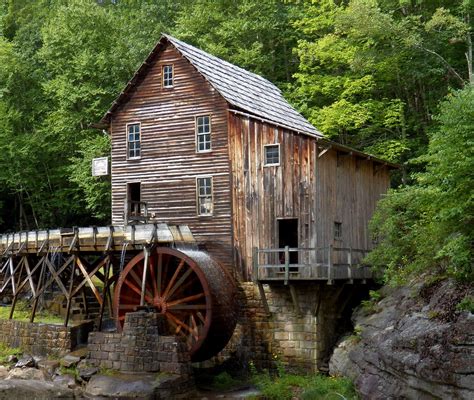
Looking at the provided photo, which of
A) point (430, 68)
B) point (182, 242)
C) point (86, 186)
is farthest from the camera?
point (86, 186)

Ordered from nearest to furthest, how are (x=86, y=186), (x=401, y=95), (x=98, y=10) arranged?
(x=401, y=95) < (x=86, y=186) < (x=98, y=10)

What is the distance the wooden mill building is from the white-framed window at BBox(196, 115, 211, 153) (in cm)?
3

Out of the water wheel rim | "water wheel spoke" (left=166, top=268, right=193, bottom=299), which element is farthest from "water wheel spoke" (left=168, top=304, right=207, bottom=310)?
"water wheel spoke" (left=166, top=268, right=193, bottom=299)

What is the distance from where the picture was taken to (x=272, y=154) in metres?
18.7

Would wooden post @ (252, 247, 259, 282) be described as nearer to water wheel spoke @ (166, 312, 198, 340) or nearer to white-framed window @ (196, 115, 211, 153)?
water wheel spoke @ (166, 312, 198, 340)

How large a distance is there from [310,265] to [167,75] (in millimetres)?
8027

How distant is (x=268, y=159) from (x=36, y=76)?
20.2 metres

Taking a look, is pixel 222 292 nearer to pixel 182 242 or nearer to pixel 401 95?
pixel 182 242

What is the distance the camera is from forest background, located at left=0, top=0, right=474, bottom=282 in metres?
23.0

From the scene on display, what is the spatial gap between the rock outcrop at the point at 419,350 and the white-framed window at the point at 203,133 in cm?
780

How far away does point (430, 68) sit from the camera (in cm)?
2439

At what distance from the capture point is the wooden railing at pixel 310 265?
664 inches

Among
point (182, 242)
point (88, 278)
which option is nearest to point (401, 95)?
point (182, 242)

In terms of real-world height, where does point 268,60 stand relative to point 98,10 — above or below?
below
